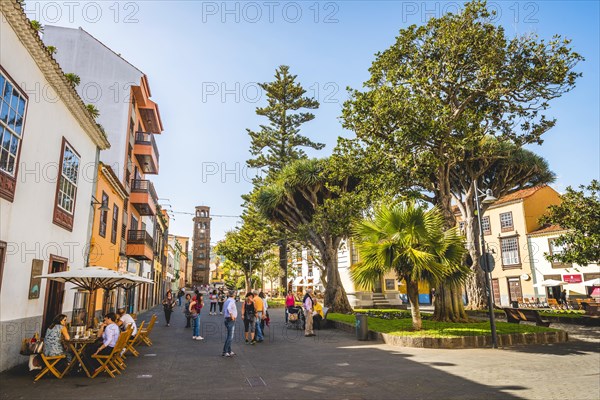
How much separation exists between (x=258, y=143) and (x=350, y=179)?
1548 cm

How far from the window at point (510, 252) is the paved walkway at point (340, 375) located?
2805 cm

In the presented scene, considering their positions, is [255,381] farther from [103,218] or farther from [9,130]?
[103,218]

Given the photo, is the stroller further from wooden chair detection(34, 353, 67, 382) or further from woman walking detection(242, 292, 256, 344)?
wooden chair detection(34, 353, 67, 382)

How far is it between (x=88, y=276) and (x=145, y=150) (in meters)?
17.4

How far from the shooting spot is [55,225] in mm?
11406

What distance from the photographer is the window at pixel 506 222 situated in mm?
38844

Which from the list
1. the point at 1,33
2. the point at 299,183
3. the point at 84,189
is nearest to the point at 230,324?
the point at 84,189

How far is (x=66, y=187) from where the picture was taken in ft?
40.5

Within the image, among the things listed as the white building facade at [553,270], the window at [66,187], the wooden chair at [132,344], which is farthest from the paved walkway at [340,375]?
the white building facade at [553,270]

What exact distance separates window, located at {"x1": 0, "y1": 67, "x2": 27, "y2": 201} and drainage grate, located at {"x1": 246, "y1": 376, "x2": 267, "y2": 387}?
20.7 feet

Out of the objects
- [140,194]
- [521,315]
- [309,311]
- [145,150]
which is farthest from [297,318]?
[145,150]

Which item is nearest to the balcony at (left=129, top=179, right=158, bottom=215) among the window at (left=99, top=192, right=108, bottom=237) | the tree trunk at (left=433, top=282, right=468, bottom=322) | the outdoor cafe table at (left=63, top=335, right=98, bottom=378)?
the window at (left=99, top=192, right=108, bottom=237)

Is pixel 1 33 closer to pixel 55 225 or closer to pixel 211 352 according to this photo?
pixel 55 225

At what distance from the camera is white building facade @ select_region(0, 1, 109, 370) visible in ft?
28.0
